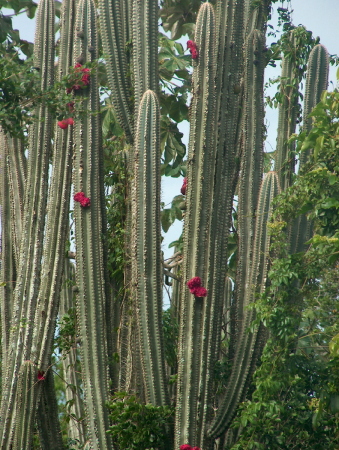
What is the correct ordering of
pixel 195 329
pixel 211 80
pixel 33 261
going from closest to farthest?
pixel 195 329, pixel 211 80, pixel 33 261

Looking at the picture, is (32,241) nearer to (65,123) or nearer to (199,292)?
(65,123)

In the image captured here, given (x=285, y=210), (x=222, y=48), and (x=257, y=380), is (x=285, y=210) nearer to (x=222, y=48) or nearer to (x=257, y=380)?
(x=257, y=380)

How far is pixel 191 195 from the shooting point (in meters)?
6.68

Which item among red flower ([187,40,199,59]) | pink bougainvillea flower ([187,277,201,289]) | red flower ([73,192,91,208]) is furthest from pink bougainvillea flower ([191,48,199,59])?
pink bougainvillea flower ([187,277,201,289])

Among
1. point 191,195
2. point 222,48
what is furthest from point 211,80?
point 191,195

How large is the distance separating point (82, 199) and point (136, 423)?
6.97ft

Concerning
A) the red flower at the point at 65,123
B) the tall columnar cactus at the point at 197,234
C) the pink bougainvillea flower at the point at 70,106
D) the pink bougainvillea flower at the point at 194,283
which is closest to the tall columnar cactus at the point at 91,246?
the pink bougainvillea flower at the point at 70,106

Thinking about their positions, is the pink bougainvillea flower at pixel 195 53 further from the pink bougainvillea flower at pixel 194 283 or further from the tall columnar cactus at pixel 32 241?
the pink bougainvillea flower at pixel 194 283

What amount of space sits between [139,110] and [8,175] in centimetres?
225

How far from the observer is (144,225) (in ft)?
21.4

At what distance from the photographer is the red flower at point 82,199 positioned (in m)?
6.82

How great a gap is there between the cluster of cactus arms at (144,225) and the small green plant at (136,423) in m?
0.16

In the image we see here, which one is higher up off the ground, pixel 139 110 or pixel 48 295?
pixel 139 110

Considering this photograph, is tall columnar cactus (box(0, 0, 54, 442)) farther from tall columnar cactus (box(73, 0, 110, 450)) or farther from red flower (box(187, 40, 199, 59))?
red flower (box(187, 40, 199, 59))
